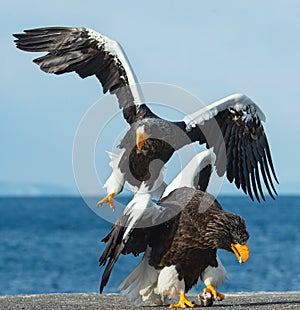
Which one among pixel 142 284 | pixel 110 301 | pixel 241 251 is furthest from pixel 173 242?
pixel 110 301

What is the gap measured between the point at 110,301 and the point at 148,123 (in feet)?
6.66

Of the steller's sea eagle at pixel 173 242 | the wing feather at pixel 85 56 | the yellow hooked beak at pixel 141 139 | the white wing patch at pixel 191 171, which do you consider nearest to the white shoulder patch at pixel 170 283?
the steller's sea eagle at pixel 173 242

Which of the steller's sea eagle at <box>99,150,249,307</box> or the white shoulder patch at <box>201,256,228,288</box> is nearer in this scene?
the steller's sea eagle at <box>99,150,249,307</box>

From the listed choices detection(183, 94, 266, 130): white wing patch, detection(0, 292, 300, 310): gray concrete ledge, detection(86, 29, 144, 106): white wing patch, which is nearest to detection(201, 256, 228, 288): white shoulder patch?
detection(0, 292, 300, 310): gray concrete ledge

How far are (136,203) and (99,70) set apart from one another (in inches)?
125

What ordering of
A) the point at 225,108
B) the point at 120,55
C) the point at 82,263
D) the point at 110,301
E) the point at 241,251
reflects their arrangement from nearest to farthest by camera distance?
the point at 241,251 < the point at 110,301 < the point at 225,108 < the point at 120,55 < the point at 82,263

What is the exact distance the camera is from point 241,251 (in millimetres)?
10031

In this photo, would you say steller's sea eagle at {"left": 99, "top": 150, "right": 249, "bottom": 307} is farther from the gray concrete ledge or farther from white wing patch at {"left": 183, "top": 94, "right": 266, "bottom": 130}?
white wing patch at {"left": 183, "top": 94, "right": 266, "bottom": 130}

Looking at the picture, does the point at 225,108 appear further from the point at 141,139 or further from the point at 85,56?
the point at 85,56

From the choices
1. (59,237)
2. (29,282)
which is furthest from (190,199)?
(59,237)

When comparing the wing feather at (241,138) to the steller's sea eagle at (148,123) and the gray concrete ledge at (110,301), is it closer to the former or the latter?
the steller's sea eagle at (148,123)

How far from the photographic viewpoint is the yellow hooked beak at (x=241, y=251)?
999 centimetres

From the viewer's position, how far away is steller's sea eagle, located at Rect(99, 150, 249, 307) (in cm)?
1019

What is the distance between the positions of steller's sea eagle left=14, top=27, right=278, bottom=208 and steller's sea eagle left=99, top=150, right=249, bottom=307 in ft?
3.44
